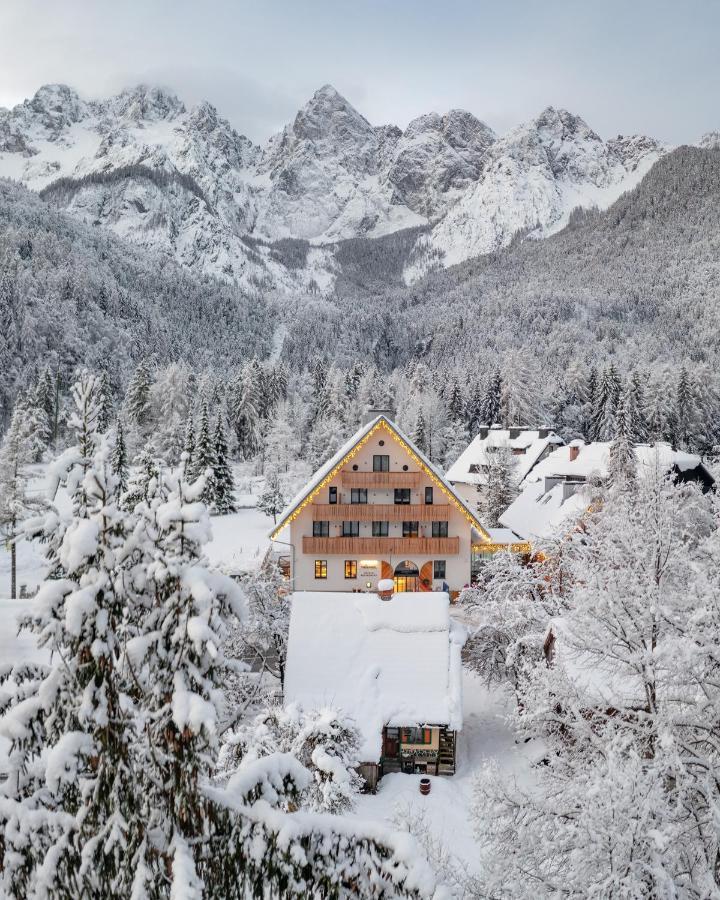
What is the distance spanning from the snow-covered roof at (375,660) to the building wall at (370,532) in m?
11.1

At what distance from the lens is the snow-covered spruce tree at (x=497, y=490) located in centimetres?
5438

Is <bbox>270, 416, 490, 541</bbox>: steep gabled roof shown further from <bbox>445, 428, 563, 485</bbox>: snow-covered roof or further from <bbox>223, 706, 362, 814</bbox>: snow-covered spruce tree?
<bbox>445, 428, 563, 485</bbox>: snow-covered roof

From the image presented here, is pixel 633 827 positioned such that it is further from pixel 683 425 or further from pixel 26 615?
pixel 683 425

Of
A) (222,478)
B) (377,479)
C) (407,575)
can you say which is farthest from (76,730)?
(222,478)

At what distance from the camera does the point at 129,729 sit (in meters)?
4.20

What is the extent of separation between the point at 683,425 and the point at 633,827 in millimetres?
100671

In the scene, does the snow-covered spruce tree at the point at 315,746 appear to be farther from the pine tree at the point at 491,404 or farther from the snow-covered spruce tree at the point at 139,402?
the pine tree at the point at 491,404

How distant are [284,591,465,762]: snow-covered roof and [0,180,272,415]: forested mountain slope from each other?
103m

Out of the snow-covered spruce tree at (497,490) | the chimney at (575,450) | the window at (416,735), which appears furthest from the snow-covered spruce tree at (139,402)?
the window at (416,735)

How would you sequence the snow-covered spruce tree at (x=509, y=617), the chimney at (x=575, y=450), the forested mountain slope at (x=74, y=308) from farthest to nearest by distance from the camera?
the forested mountain slope at (x=74, y=308) → the chimney at (x=575, y=450) → the snow-covered spruce tree at (x=509, y=617)

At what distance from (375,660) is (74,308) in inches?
5590

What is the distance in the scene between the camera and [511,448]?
63.0 metres

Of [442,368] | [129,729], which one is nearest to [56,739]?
[129,729]

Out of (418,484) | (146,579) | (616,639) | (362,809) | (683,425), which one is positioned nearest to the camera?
(146,579)
